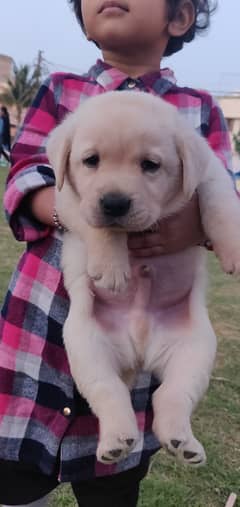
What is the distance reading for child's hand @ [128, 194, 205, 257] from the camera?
167 cm

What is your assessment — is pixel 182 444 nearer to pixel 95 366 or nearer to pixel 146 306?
pixel 95 366

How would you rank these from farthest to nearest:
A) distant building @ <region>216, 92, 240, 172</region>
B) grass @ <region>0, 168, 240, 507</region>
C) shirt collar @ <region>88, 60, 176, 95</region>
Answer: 1. distant building @ <region>216, 92, 240, 172</region>
2. grass @ <region>0, 168, 240, 507</region>
3. shirt collar @ <region>88, 60, 176, 95</region>

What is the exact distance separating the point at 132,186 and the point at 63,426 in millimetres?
756

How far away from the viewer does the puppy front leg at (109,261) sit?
1.53 metres

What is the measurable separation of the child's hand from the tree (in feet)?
124

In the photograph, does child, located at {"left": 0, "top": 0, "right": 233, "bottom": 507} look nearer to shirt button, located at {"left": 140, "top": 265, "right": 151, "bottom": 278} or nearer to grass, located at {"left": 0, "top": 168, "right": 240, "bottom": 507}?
shirt button, located at {"left": 140, "top": 265, "right": 151, "bottom": 278}

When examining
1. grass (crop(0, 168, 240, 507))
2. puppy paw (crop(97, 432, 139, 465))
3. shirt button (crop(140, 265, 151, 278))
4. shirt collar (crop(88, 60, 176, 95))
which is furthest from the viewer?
grass (crop(0, 168, 240, 507))

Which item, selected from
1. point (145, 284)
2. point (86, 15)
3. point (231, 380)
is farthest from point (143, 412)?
point (231, 380)

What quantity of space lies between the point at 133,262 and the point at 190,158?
32cm

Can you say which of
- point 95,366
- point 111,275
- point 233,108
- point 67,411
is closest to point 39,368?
point 67,411

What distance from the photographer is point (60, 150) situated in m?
1.64

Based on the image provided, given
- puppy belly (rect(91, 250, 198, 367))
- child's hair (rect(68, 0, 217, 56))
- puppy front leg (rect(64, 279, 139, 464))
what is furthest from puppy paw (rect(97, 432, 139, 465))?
child's hair (rect(68, 0, 217, 56))

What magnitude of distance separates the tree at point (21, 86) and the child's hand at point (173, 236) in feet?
124

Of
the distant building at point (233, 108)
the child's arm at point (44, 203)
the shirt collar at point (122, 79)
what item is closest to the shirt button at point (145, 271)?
the child's arm at point (44, 203)
